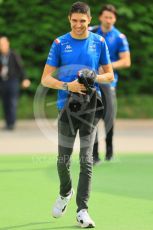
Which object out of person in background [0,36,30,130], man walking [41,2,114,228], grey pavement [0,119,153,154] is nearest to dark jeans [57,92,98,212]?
man walking [41,2,114,228]

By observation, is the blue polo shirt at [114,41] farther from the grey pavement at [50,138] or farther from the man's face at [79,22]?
the man's face at [79,22]

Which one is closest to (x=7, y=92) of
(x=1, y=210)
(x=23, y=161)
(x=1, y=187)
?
(x=23, y=161)

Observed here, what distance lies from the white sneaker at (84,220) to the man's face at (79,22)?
144 cm

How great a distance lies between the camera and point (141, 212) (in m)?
6.81

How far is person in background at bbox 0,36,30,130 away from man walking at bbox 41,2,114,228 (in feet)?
26.9

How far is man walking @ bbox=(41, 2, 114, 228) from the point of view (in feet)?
20.4

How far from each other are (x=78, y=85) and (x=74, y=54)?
271 millimetres

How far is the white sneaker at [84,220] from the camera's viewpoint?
20.3ft

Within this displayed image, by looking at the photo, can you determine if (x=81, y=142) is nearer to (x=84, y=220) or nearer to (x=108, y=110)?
(x=84, y=220)

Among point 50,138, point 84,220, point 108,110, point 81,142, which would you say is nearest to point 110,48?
point 108,110

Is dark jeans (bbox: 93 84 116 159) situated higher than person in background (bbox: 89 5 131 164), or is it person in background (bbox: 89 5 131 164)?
person in background (bbox: 89 5 131 164)

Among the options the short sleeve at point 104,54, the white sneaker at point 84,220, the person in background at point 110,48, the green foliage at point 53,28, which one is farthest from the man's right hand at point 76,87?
the green foliage at point 53,28

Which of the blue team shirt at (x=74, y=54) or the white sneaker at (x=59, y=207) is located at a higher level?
the blue team shirt at (x=74, y=54)

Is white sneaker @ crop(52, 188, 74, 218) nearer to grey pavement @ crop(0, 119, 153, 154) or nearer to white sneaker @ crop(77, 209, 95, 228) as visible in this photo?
white sneaker @ crop(77, 209, 95, 228)
